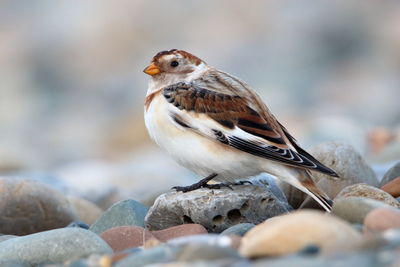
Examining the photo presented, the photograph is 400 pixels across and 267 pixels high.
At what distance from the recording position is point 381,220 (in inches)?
146

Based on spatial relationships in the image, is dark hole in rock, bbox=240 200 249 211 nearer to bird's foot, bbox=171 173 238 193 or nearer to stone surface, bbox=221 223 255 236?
bird's foot, bbox=171 173 238 193

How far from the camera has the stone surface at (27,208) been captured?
596 centimetres

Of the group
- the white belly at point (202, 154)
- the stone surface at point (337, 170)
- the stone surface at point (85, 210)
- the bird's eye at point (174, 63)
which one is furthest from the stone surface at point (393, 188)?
the stone surface at point (85, 210)

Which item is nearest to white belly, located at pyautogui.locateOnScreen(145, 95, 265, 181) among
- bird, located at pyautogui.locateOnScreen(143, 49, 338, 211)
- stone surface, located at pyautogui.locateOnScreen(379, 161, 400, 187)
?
bird, located at pyautogui.locateOnScreen(143, 49, 338, 211)

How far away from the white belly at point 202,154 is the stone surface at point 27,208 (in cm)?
104

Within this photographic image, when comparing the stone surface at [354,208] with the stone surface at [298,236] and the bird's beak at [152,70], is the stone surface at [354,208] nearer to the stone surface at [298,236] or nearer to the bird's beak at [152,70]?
the stone surface at [298,236]

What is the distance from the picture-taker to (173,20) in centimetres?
2412

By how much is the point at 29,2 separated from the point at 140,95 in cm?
819

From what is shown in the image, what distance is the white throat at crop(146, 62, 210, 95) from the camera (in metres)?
5.87

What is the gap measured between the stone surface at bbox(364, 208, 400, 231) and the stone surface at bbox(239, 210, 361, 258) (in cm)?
25

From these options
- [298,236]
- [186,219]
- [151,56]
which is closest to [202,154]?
[186,219]

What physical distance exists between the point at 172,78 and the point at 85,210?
1.37 metres

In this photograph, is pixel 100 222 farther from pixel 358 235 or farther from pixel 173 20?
pixel 173 20

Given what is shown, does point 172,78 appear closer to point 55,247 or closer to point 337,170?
point 337,170
